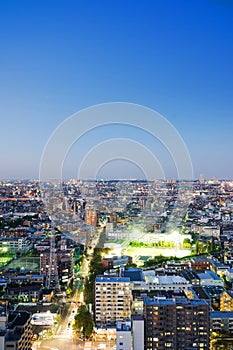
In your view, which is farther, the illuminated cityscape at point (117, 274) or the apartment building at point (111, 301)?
the apartment building at point (111, 301)

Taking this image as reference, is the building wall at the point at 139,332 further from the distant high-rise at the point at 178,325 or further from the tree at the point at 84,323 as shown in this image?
the tree at the point at 84,323

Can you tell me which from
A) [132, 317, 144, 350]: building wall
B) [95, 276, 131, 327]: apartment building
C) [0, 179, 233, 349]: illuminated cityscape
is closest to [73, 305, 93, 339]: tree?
[0, 179, 233, 349]: illuminated cityscape

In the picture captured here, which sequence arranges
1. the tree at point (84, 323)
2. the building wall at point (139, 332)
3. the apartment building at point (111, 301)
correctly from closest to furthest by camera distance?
the building wall at point (139, 332)
the tree at point (84, 323)
the apartment building at point (111, 301)

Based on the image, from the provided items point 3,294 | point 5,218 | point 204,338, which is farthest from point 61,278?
point 5,218

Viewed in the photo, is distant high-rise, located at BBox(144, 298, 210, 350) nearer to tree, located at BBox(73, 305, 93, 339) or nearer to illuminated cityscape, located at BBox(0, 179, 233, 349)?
illuminated cityscape, located at BBox(0, 179, 233, 349)

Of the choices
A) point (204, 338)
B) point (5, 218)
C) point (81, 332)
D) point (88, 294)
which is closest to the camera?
point (204, 338)

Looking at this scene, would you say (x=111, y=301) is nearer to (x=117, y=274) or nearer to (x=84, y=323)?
(x=84, y=323)

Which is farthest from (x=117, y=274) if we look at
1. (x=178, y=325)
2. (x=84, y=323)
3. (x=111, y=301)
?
(x=178, y=325)

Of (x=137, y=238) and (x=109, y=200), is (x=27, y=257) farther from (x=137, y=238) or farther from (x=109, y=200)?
(x=109, y=200)

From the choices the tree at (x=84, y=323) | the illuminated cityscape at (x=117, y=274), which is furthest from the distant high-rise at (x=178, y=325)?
the tree at (x=84, y=323)
